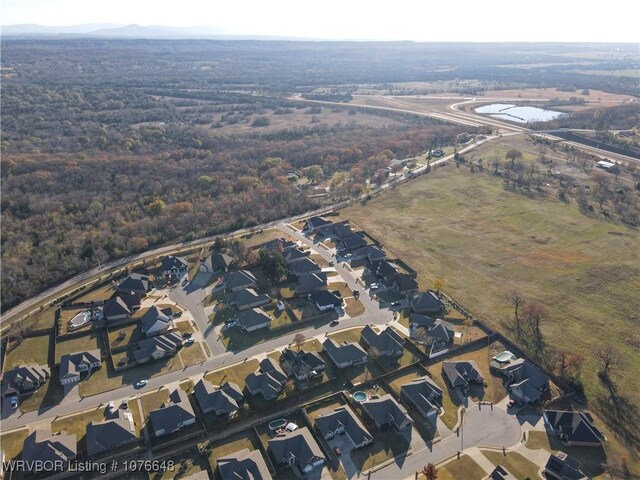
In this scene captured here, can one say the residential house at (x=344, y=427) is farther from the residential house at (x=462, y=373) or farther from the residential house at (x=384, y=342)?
the residential house at (x=462, y=373)

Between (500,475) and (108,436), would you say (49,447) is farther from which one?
(500,475)

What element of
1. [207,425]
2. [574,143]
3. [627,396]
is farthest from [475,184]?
[207,425]

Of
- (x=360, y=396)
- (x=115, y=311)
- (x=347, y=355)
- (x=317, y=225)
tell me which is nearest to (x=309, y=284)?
(x=347, y=355)

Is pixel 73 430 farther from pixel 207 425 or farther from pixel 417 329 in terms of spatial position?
pixel 417 329

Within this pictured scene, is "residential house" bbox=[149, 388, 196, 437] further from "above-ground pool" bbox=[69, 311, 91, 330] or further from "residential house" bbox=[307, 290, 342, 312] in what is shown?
"residential house" bbox=[307, 290, 342, 312]

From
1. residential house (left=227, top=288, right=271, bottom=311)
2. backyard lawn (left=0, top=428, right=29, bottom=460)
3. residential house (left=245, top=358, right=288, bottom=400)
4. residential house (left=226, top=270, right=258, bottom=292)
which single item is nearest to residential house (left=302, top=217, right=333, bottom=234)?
residential house (left=226, top=270, right=258, bottom=292)
